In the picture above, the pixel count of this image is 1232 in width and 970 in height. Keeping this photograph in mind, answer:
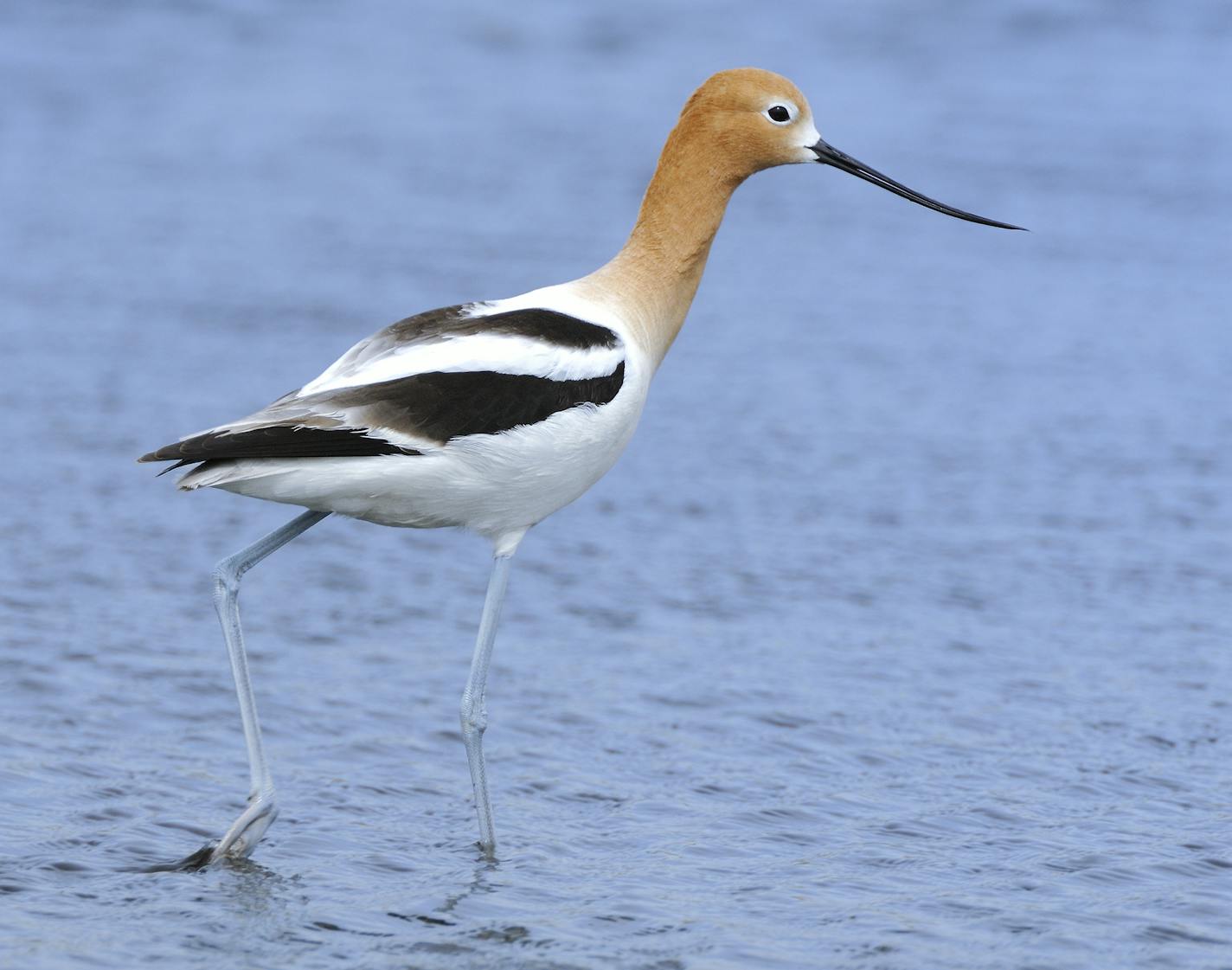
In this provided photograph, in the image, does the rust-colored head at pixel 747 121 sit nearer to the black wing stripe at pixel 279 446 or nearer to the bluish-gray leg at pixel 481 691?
the bluish-gray leg at pixel 481 691

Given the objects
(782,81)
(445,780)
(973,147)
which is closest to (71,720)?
(445,780)

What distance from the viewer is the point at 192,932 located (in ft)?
15.7

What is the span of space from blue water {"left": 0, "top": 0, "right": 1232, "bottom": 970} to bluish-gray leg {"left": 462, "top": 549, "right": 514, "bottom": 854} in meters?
0.18

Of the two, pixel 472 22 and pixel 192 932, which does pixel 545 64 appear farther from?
pixel 192 932

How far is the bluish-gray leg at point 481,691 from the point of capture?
5527mm

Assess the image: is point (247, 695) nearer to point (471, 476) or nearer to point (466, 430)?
point (471, 476)

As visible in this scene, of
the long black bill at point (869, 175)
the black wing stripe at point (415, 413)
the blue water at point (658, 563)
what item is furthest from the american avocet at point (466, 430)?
the blue water at point (658, 563)

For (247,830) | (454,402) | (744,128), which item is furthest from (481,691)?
(744,128)

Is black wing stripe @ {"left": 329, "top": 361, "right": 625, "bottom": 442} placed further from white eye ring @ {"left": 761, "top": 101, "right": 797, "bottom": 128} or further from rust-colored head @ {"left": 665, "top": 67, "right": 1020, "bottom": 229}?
white eye ring @ {"left": 761, "top": 101, "right": 797, "bottom": 128}

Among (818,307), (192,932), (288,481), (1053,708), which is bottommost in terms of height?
(192,932)

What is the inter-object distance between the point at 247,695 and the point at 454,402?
1.06m

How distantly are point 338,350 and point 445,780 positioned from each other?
4.75 m

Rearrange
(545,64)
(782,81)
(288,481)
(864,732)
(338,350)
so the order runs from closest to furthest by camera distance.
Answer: (288,481), (782,81), (864,732), (338,350), (545,64)

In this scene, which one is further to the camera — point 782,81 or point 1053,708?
point 1053,708
